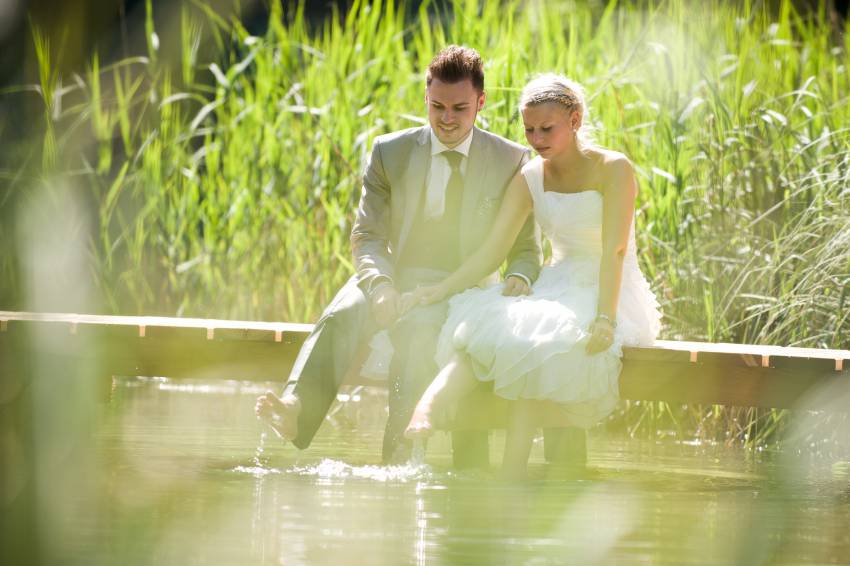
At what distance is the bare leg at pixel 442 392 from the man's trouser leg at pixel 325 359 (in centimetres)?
29

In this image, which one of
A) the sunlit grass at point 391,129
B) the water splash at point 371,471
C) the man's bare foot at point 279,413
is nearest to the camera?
the man's bare foot at point 279,413

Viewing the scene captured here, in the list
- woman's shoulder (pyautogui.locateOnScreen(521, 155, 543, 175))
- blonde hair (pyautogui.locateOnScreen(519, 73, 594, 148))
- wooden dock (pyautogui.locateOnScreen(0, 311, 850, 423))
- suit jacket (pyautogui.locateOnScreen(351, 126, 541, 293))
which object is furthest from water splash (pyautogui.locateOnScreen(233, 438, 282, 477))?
blonde hair (pyautogui.locateOnScreen(519, 73, 594, 148))

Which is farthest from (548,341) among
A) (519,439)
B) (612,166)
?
(612,166)

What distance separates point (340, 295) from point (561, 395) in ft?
2.60

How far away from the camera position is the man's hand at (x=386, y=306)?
180 inches

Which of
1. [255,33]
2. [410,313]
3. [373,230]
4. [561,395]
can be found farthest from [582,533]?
[255,33]

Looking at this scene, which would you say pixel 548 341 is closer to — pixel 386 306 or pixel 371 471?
pixel 386 306

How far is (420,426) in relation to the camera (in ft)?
13.6

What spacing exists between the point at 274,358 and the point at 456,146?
912mm

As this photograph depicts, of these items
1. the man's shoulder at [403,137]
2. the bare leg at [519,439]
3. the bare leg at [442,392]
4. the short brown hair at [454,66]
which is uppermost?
the short brown hair at [454,66]

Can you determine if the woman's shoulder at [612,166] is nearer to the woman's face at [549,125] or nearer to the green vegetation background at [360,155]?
the woman's face at [549,125]

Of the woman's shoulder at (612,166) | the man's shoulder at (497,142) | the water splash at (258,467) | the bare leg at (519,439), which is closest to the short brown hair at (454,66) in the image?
the man's shoulder at (497,142)

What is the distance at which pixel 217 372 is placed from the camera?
4867 mm

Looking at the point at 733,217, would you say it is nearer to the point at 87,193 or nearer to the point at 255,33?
the point at 87,193
